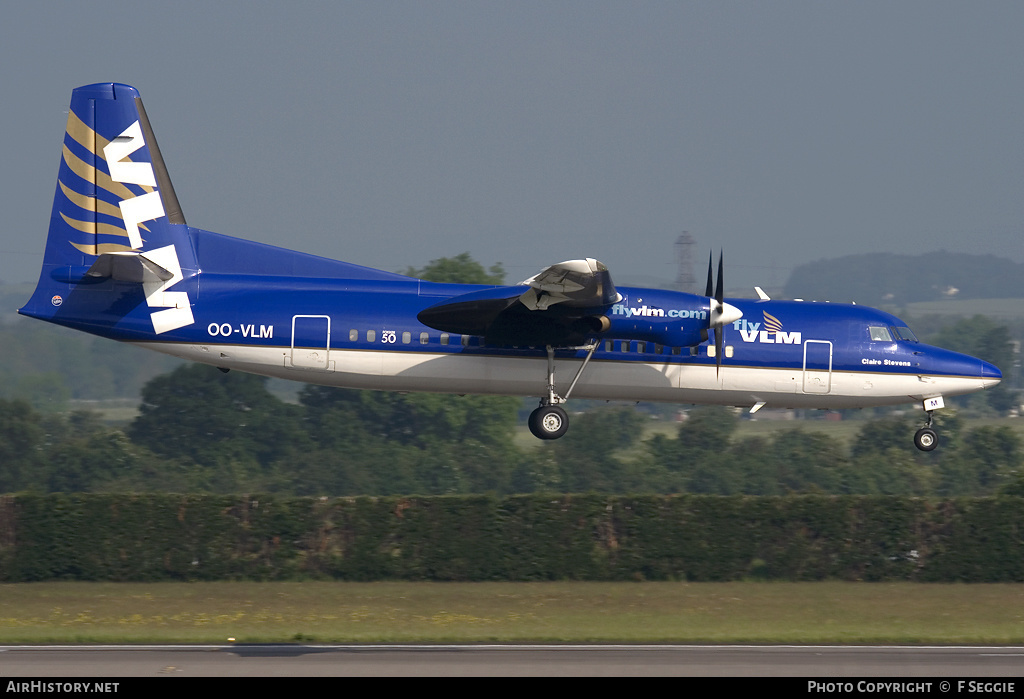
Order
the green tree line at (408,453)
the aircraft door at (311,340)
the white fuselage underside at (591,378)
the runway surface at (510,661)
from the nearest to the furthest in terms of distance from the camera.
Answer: the runway surface at (510,661), the aircraft door at (311,340), the white fuselage underside at (591,378), the green tree line at (408,453)

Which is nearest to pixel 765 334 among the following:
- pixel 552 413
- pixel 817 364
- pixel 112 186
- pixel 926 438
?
pixel 817 364

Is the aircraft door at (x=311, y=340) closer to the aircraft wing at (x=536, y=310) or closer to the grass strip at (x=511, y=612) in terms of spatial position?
the aircraft wing at (x=536, y=310)

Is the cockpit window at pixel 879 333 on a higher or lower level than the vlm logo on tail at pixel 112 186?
lower

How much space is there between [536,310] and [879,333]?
8.13 metres

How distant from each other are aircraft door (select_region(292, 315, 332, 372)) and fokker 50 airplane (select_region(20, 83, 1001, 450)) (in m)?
0.03

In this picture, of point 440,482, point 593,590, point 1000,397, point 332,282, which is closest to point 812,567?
point 593,590

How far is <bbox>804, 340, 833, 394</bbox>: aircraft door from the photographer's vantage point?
87.4 ft

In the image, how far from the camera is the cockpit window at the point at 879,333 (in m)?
27.0

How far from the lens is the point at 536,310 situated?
24516 millimetres

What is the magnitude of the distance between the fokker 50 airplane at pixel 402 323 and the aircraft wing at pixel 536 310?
43 mm

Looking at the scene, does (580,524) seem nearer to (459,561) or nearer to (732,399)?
(459,561)

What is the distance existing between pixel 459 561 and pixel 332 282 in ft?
28.9

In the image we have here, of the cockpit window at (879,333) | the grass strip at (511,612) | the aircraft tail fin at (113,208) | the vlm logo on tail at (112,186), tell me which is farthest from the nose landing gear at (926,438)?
the vlm logo on tail at (112,186)

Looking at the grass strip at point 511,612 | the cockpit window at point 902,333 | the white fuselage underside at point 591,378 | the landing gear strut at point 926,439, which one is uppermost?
the cockpit window at point 902,333
